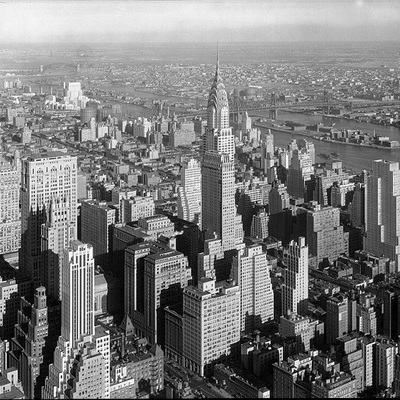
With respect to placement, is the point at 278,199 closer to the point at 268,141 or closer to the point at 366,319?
the point at 268,141

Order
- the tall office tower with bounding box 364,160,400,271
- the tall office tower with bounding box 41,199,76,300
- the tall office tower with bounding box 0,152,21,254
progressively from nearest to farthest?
1. the tall office tower with bounding box 41,199,76,300
2. the tall office tower with bounding box 0,152,21,254
3. the tall office tower with bounding box 364,160,400,271

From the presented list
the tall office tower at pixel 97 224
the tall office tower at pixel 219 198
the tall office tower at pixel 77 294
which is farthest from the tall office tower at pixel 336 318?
the tall office tower at pixel 97 224

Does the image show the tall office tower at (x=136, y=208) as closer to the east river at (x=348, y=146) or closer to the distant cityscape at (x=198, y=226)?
the distant cityscape at (x=198, y=226)

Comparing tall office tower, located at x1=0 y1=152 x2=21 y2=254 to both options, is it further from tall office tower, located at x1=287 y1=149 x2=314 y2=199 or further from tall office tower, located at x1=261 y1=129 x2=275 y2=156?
tall office tower, located at x1=287 y1=149 x2=314 y2=199

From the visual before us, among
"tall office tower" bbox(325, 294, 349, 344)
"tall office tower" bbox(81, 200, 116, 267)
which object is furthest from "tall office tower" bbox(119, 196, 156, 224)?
"tall office tower" bbox(325, 294, 349, 344)

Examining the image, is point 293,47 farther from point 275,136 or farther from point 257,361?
point 257,361

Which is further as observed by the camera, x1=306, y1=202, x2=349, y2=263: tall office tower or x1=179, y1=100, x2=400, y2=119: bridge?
x1=179, y1=100, x2=400, y2=119: bridge
